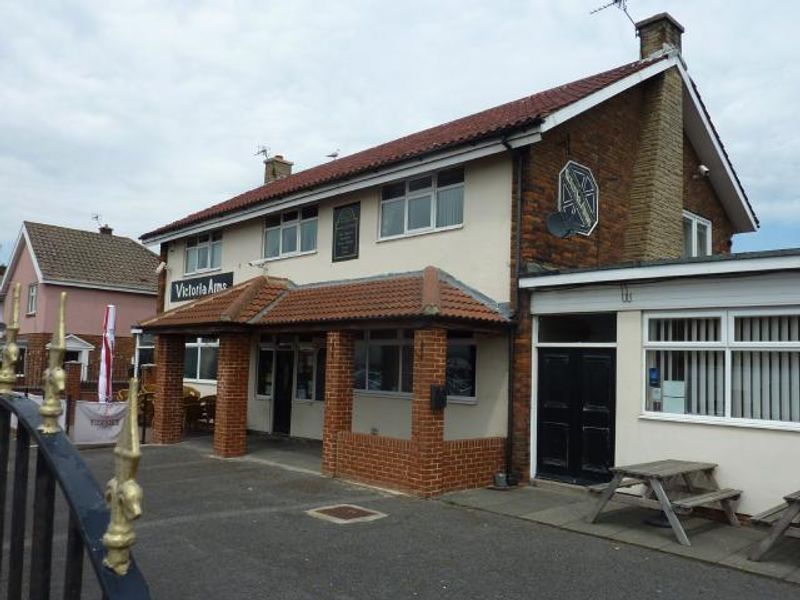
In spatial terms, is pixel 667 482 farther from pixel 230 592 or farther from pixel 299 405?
pixel 299 405

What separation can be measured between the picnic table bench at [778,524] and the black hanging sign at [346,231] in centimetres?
844

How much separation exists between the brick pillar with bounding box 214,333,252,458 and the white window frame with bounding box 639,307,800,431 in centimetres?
715

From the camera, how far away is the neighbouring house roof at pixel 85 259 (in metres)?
26.7

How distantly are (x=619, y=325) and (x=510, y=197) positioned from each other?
2.57 meters

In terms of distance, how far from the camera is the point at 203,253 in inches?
718

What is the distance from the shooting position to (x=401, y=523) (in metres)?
7.86

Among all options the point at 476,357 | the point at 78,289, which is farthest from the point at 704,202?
the point at 78,289

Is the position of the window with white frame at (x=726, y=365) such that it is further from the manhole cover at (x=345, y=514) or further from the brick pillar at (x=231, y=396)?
the brick pillar at (x=231, y=396)

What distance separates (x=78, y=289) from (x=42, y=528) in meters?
27.2

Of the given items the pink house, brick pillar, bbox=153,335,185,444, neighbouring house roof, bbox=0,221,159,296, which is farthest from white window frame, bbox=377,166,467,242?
neighbouring house roof, bbox=0,221,159,296

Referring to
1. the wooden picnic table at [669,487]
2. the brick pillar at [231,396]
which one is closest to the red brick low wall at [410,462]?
the wooden picnic table at [669,487]

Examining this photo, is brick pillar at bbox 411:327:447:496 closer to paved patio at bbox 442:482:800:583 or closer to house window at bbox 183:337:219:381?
paved patio at bbox 442:482:800:583

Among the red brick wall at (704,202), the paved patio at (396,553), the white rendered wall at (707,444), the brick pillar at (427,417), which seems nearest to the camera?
the paved patio at (396,553)

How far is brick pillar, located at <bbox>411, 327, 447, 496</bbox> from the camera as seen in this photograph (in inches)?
368
